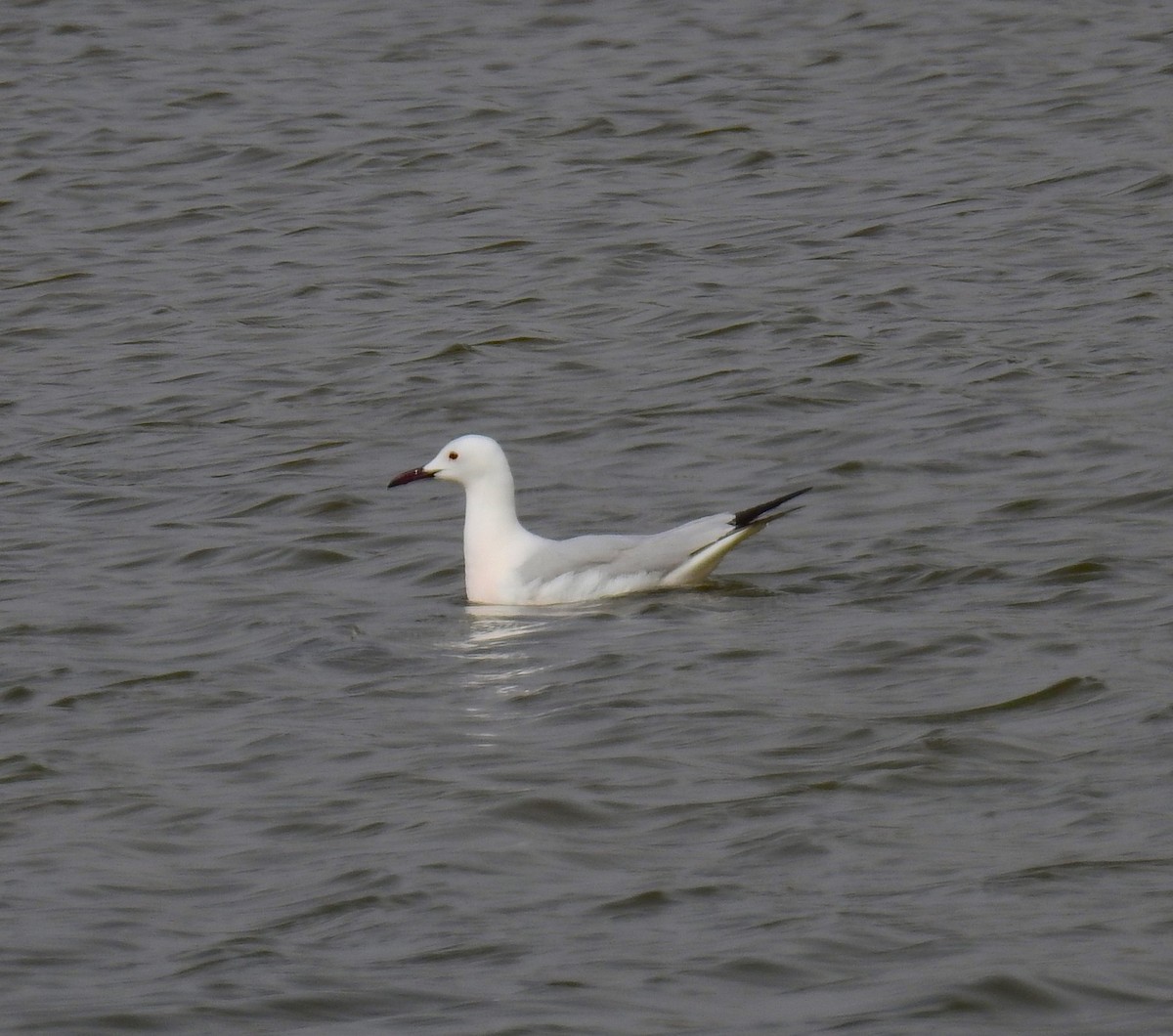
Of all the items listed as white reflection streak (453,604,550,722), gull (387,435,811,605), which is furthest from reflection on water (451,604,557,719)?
gull (387,435,811,605)

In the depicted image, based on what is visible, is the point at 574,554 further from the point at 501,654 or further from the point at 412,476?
the point at 412,476

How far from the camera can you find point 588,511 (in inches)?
448

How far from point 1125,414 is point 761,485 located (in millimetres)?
1949

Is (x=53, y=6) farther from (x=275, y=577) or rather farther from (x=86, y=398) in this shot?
(x=275, y=577)

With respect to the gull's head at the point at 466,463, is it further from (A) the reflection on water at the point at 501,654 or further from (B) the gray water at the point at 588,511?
(A) the reflection on water at the point at 501,654

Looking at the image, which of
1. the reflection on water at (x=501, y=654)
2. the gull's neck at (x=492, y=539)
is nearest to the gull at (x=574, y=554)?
the gull's neck at (x=492, y=539)

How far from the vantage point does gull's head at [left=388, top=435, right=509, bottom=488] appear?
418 inches

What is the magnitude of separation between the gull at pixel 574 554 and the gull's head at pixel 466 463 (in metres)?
0.01

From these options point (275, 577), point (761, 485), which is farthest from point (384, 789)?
point (761, 485)

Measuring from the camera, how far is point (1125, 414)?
1191cm

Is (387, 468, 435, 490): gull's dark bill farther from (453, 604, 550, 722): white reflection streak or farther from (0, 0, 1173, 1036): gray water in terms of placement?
(453, 604, 550, 722): white reflection streak

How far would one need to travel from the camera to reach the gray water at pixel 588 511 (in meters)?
6.21

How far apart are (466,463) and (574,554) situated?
0.95 metres

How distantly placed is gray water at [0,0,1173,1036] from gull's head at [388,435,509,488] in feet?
1.52
